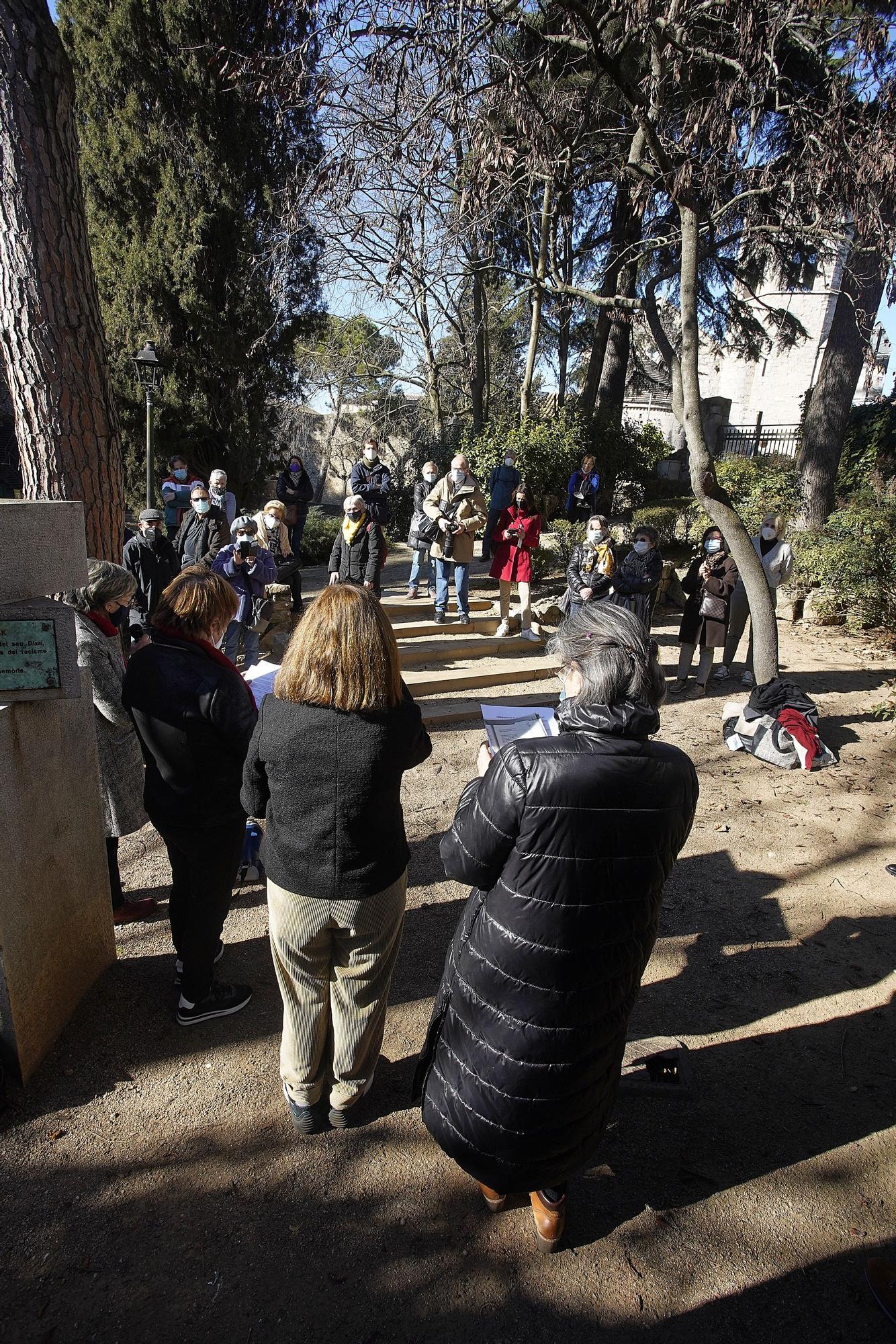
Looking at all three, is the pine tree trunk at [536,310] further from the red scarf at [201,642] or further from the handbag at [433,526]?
the red scarf at [201,642]

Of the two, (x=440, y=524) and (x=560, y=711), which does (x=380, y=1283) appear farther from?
(x=440, y=524)

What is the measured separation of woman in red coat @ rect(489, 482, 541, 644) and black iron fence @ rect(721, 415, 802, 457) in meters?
15.6

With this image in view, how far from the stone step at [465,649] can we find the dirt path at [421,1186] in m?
4.05

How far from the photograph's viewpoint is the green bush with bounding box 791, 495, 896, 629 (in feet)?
30.9

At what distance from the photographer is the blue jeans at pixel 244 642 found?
6.49 m

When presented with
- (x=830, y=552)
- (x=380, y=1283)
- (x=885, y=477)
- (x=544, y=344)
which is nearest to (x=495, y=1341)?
(x=380, y=1283)

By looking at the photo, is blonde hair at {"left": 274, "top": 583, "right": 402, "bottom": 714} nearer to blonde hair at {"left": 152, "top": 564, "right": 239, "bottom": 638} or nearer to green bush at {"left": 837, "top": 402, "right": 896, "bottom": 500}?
blonde hair at {"left": 152, "top": 564, "right": 239, "bottom": 638}

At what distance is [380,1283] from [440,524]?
665 cm

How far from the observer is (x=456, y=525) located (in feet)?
25.7

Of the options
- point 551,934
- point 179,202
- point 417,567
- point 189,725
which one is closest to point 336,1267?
point 551,934

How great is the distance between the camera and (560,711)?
1799mm

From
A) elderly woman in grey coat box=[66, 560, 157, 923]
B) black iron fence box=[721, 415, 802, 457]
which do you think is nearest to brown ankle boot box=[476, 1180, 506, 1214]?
elderly woman in grey coat box=[66, 560, 157, 923]

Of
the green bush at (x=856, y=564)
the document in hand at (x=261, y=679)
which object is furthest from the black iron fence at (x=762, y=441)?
the document in hand at (x=261, y=679)

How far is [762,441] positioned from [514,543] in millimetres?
18414
